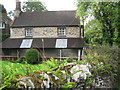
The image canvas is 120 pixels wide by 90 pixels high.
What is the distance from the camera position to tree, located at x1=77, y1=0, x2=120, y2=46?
8.95 m

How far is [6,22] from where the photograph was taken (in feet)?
57.2

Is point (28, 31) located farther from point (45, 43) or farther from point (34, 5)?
point (34, 5)

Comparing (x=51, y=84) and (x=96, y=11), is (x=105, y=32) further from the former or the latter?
(x=51, y=84)

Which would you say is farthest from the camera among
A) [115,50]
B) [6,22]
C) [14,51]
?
[6,22]

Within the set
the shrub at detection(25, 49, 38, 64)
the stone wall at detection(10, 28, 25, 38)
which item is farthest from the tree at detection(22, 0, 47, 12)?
the stone wall at detection(10, 28, 25, 38)

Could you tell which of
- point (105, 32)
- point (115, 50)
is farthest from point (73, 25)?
point (115, 50)

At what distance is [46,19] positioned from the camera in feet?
45.1

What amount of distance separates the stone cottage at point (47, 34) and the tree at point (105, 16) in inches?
97.0

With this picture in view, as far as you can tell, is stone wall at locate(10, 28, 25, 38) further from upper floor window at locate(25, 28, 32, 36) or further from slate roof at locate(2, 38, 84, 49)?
slate roof at locate(2, 38, 84, 49)

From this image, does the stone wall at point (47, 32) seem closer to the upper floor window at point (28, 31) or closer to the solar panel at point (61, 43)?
the upper floor window at point (28, 31)

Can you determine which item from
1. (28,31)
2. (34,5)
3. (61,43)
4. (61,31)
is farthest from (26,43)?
(34,5)

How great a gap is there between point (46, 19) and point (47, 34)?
158 centimetres

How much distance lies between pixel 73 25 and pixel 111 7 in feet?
14.9

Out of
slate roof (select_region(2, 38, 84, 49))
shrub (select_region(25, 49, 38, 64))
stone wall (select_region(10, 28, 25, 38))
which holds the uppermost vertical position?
stone wall (select_region(10, 28, 25, 38))
